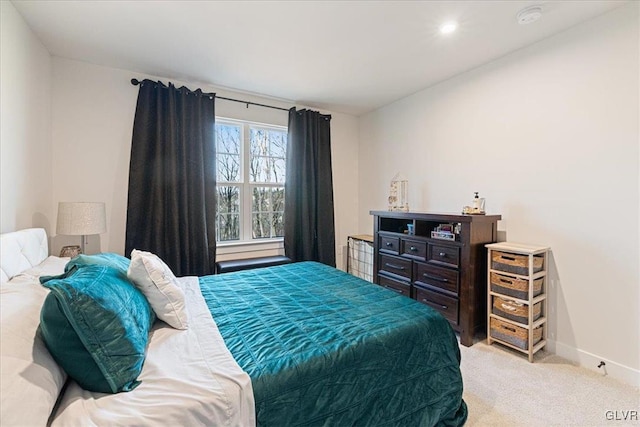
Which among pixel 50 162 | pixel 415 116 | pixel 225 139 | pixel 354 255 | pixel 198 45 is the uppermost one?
pixel 198 45

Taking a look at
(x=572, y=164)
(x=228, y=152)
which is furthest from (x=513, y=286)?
(x=228, y=152)

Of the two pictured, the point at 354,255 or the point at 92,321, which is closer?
the point at 92,321

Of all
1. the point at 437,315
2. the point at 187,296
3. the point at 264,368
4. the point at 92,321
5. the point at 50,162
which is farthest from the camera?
the point at 50,162

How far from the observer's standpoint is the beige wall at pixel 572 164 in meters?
2.02

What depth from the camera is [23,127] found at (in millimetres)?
2160

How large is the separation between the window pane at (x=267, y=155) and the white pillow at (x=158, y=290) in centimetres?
253

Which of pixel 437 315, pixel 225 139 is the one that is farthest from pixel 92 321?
pixel 225 139

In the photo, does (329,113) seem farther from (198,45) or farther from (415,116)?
(198,45)

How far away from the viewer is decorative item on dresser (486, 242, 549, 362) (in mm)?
2281

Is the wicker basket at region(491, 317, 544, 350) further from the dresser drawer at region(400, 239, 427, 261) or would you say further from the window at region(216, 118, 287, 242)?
the window at region(216, 118, 287, 242)

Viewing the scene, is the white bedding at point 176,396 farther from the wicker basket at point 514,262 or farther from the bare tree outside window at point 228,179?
the bare tree outside window at point 228,179

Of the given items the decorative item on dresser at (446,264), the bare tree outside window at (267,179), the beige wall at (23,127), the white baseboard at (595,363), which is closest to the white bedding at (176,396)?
the beige wall at (23,127)

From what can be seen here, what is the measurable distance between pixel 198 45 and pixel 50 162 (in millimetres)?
1815

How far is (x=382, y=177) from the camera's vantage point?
4160mm
